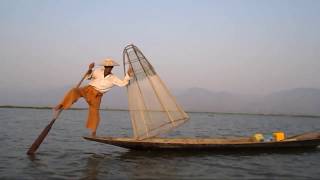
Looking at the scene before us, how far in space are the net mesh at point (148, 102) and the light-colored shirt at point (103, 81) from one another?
65 centimetres

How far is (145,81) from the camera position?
11.4 m

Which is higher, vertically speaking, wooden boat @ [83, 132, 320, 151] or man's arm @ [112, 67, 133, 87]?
man's arm @ [112, 67, 133, 87]

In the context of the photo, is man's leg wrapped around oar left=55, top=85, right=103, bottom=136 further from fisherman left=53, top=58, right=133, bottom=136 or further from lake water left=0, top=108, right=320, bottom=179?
lake water left=0, top=108, right=320, bottom=179

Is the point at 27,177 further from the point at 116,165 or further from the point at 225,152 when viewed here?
the point at 225,152

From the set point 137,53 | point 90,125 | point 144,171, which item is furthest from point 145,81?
point 144,171

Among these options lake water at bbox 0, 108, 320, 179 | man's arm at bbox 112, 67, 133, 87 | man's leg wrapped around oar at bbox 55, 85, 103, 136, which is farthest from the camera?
man's leg wrapped around oar at bbox 55, 85, 103, 136

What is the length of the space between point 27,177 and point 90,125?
116 inches

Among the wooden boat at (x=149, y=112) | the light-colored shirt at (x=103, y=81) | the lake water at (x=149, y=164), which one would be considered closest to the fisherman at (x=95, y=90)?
the light-colored shirt at (x=103, y=81)

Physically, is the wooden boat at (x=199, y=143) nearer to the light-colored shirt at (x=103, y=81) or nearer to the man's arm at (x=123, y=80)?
the light-colored shirt at (x=103, y=81)

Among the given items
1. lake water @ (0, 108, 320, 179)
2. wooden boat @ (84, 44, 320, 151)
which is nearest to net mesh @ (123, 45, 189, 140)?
wooden boat @ (84, 44, 320, 151)

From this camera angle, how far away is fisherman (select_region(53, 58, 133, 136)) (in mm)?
10617

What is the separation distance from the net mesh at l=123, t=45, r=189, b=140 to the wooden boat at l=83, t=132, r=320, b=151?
0.38 metres

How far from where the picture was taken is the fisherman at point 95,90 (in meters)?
10.6

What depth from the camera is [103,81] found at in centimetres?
1064
